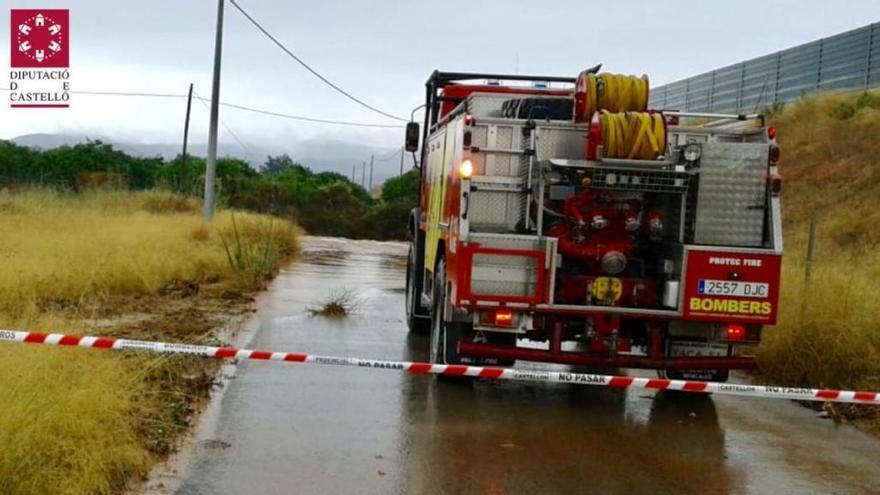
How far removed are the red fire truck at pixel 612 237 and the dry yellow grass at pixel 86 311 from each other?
2.67 m

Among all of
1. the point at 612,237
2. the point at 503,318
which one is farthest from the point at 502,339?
the point at 612,237

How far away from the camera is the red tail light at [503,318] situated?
24.2ft

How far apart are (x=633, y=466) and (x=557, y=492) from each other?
897mm

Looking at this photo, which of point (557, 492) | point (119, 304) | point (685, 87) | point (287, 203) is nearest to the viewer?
point (557, 492)

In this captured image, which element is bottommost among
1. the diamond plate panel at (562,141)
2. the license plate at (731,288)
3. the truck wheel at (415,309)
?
the truck wheel at (415,309)

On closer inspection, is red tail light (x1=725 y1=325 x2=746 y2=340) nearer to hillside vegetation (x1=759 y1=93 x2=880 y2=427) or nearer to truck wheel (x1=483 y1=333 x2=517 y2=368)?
hillside vegetation (x1=759 y1=93 x2=880 y2=427)

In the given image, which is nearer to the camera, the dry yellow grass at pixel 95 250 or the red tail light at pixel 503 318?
the red tail light at pixel 503 318

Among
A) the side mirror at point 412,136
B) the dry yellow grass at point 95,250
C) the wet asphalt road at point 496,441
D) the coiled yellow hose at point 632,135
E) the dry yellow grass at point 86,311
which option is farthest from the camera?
the side mirror at point 412,136

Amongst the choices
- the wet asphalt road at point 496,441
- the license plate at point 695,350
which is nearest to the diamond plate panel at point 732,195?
the license plate at point 695,350

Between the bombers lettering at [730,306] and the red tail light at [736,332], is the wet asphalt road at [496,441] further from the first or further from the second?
the bombers lettering at [730,306]

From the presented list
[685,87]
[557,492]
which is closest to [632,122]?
[557,492]

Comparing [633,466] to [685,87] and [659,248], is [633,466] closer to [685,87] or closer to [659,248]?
[659,248]

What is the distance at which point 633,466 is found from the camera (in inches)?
240

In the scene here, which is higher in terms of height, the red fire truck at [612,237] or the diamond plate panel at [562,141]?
the diamond plate panel at [562,141]
